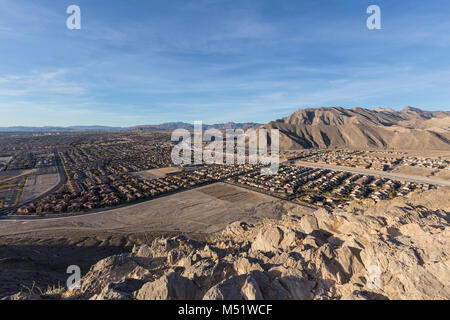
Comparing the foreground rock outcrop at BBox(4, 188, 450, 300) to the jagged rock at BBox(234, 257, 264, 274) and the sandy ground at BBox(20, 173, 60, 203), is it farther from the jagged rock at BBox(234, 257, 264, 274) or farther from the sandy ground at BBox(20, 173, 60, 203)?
the sandy ground at BBox(20, 173, 60, 203)

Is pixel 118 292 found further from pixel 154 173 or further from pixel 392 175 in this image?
pixel 392 175

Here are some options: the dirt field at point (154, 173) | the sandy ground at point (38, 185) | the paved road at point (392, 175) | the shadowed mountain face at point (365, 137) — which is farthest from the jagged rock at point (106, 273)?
the shadowed mountain face at point (365, 137)

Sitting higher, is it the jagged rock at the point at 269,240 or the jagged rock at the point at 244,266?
the jagged rock at the point at 244,266

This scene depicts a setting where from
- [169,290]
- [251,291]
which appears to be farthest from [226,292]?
[169,290]

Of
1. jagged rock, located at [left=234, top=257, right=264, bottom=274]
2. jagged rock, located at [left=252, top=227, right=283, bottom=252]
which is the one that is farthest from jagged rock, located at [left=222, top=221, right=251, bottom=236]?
jagged rock, located at [left=234, top=257, right=264, bottom=274]

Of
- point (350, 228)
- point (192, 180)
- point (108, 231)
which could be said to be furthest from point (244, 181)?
point (350, 228)

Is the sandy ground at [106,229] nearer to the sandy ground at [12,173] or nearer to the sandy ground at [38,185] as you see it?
the sandy ground at [38,185]
